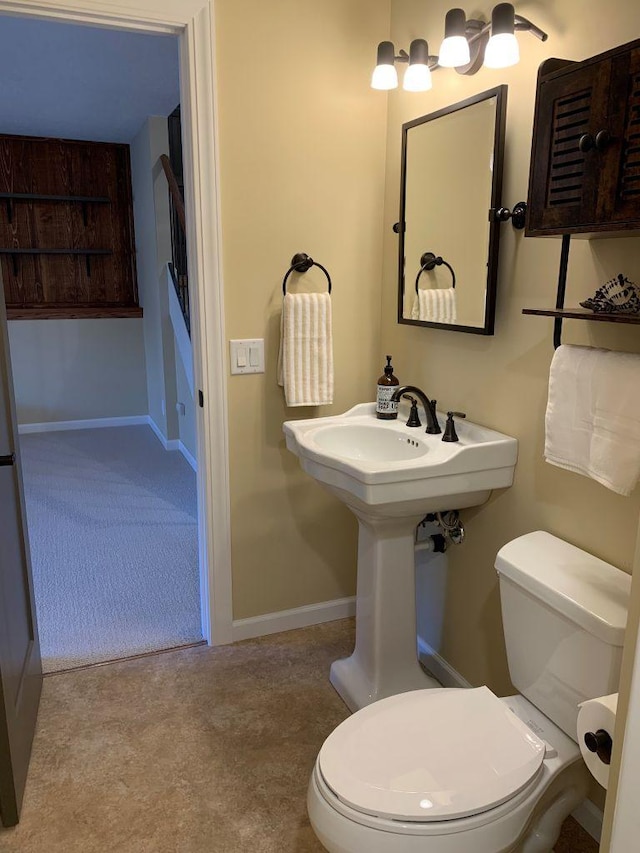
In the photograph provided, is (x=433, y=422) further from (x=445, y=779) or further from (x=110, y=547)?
(x=110, y=547)

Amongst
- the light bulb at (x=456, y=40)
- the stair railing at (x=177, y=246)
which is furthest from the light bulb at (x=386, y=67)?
the stair railing at (x=177, y=246)

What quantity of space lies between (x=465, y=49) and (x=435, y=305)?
0.71 m

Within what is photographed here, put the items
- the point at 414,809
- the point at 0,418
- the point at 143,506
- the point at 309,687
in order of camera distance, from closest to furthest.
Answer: the point at 414,809 → the point at 0,418 → the point at 309,687 → the point at 143,506

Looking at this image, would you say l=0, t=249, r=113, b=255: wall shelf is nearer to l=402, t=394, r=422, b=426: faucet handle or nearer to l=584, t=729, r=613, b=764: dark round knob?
l=402, t=394, r=422, b=426: faucet handle

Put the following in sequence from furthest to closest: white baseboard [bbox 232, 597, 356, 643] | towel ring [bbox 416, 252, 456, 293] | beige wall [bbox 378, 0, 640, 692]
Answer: white baseboard [bbox 232, 597, 356, 643] < towel ring [bbox 416, 252, 456, 293] < beige wall [bbox 378, 0, 640, 692]

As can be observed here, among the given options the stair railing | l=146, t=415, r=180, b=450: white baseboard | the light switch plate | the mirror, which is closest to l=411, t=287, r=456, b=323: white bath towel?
the mirror

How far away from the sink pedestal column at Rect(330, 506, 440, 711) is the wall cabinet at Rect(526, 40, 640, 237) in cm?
94

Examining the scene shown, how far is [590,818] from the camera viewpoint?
5.22 ft

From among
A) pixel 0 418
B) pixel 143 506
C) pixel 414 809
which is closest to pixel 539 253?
pixel 414 809

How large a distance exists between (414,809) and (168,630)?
1.54 metres

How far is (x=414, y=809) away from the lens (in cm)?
114

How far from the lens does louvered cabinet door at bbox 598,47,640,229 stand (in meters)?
1.12

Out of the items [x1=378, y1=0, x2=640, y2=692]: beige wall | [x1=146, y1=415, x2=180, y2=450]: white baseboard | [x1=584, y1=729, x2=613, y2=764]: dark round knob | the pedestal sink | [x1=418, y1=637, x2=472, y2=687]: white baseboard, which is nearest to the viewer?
[x1=584, y1=729, x2=613, y2=764]: dark round knob

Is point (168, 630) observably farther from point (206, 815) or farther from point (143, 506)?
point (143, 506)
